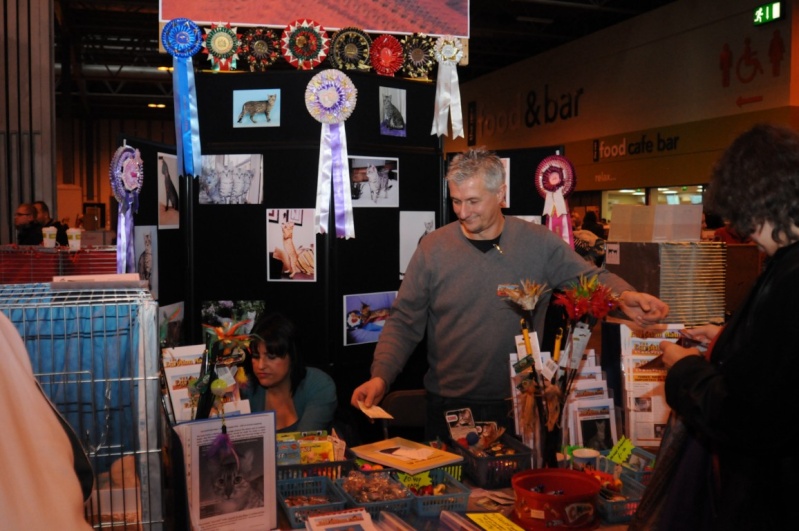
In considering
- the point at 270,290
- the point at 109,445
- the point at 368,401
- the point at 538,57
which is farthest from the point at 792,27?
the point at 109,445

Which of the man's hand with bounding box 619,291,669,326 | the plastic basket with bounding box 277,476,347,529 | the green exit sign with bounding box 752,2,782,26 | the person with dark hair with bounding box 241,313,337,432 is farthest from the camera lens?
the green exit sign with bounding box 752,2,782,26

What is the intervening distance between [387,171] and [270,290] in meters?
0.89

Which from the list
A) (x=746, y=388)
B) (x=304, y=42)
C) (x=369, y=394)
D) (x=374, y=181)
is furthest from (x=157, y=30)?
(x=746, y=388)

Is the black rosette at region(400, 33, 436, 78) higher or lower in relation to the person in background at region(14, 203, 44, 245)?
higher

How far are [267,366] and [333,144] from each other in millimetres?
1329

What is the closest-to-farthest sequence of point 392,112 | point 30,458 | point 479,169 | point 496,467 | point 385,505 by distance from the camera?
point 30,458 → point 385,505 → point 496,467 → point 479,169 → point 392,112

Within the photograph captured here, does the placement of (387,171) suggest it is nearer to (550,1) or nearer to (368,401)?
(368,401)

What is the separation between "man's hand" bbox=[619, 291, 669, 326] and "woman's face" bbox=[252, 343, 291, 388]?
4.48ft

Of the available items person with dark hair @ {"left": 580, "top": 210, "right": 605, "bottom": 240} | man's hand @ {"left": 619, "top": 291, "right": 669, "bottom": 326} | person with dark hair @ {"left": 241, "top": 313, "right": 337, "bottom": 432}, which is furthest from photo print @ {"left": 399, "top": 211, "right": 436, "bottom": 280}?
person with dark hair @ {"left": 580, "top": 210, "right": 605, "bottom": 240}

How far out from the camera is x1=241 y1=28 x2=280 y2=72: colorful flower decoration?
12.5ft

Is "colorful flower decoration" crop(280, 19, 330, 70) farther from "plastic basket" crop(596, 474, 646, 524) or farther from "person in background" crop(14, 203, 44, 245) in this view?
"person in background" crop(14, 203, 44, 245)

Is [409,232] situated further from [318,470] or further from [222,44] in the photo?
[318,470]

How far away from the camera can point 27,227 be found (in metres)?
6.65

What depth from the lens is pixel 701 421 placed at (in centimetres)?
148
